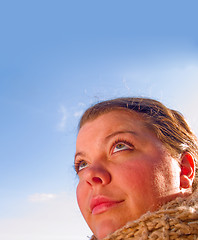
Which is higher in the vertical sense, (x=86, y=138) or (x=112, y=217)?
(x=86, y=138)

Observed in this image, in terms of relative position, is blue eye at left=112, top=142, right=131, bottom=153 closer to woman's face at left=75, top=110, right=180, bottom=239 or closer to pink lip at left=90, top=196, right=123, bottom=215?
woman's face at left=75, top=110, right=180, bottom=239

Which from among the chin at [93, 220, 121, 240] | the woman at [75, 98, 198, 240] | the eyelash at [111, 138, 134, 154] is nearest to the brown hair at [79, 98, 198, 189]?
the woman at [75, 98, 198, 240]

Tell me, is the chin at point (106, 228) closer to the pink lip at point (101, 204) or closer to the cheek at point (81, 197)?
the pink lip at point (101, 204)

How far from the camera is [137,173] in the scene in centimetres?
142

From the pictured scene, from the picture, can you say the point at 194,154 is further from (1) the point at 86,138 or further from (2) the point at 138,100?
(1) the point at 86,138

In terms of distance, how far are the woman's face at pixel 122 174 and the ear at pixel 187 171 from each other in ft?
0.20

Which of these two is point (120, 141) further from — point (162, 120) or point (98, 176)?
point (162, 120)

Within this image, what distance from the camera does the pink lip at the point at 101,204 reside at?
1.40 meters

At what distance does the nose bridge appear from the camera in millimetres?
1440

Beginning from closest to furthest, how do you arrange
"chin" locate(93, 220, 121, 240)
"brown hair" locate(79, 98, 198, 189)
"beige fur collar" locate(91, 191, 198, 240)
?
1. "beige fur collar" locate(91, 191, 198, 240)
2. "chin" locate(93, 220, 121, 240)
3. "brown hair" locate(79, 98, 198, 189)

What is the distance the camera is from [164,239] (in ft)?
3.47

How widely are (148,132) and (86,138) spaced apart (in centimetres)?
40

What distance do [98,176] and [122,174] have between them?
0.13m

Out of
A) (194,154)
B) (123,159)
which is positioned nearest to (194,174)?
(194,154)
